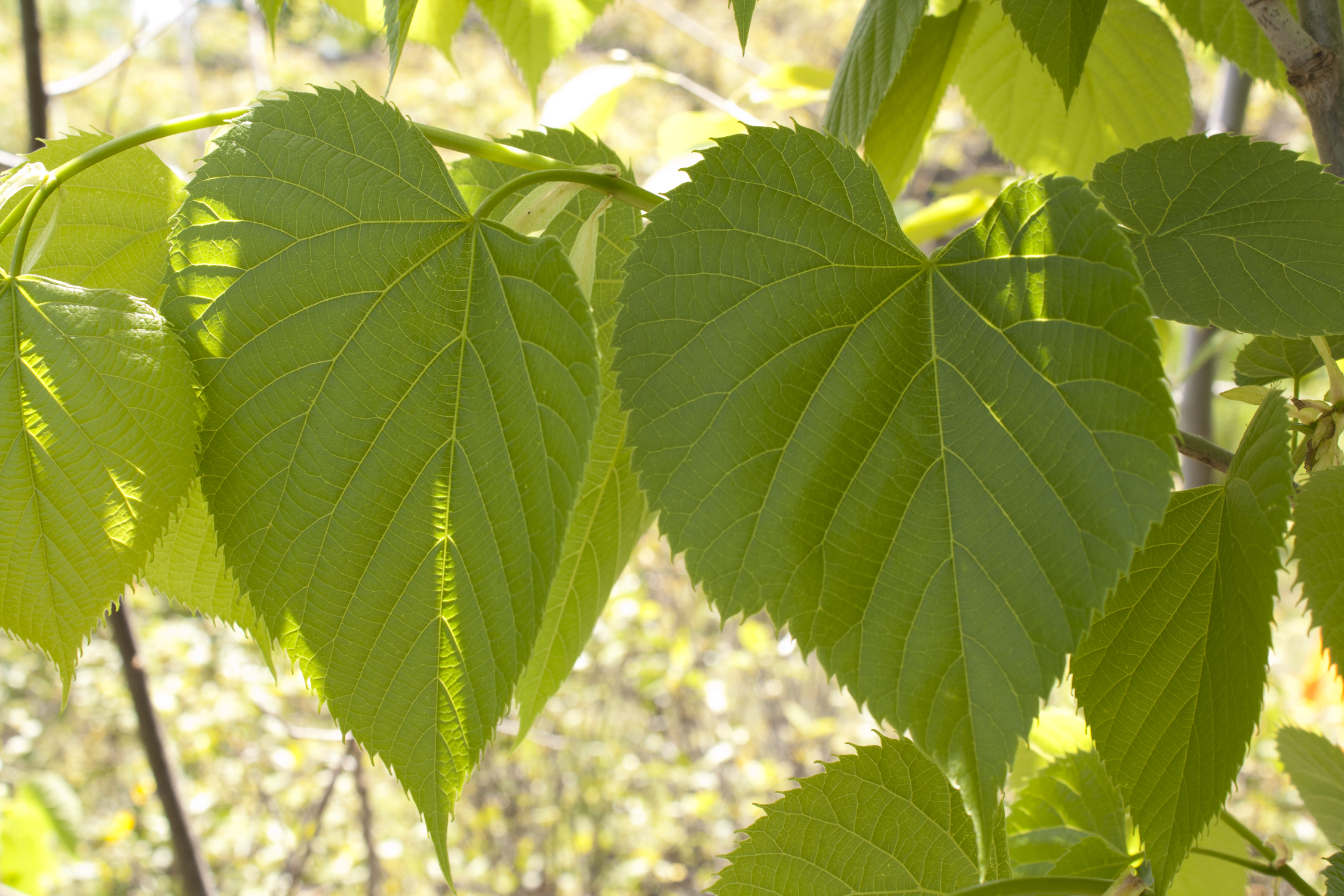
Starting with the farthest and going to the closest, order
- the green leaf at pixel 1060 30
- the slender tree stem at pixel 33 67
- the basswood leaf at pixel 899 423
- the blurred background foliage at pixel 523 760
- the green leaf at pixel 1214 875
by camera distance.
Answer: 1. the blurred background foliage at pixel 523 760
2. the slender tree stem at pixel 33 67
3. the green leaf at pixel 1214 875
4. the green leaf at pixel 1060 30
5. the basswood leaf at pixel 899 423

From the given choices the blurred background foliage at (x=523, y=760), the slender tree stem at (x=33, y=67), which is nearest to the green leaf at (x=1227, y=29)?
the slender tree stem at (x=33, y=67)

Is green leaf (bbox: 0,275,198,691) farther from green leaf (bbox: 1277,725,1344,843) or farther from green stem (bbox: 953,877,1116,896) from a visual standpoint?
green leaf (bbox: 1277,725,1344,843)

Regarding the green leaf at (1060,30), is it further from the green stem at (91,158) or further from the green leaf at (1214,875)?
the green leaf at (1214,875)

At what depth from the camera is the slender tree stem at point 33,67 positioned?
3.86 feet

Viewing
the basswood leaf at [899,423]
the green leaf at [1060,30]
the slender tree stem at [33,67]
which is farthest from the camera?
the slender tree stem at [33,67]

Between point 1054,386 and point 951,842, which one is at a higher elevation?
point 1054,386

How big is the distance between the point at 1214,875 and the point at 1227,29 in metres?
0.67

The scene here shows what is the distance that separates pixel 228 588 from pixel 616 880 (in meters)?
3.05

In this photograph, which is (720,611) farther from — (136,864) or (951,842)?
(136,864)

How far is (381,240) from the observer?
445 millimetres

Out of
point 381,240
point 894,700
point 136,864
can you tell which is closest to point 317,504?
point 381,240

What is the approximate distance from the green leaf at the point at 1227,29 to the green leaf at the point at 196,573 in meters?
0.73

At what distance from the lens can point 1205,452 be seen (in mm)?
520

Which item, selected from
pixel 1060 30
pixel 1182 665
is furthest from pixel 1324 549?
pixel 1060 30
